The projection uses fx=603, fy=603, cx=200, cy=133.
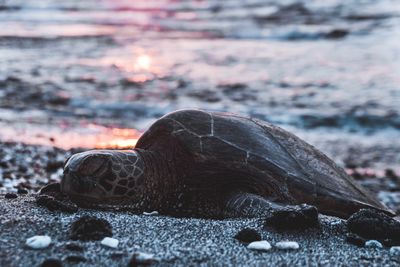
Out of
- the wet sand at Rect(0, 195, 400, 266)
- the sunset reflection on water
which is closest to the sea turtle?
the wet sand at Rect(0, 195, 400, 266)

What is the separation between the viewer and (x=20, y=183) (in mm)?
4777

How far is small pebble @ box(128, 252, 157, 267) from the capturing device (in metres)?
2.19

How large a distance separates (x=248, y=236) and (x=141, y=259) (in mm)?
574

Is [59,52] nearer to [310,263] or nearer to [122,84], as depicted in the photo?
[122,84]

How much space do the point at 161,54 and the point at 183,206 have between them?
33.5 feet

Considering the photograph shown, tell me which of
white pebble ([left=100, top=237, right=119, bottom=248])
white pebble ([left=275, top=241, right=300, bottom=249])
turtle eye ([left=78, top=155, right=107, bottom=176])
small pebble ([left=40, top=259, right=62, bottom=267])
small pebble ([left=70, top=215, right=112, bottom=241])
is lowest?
white pebble ([left=275, top=241, right=300, bottom=249])

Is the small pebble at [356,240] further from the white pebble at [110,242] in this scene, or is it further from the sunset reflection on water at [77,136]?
the sunset reflection on water at [77,136]

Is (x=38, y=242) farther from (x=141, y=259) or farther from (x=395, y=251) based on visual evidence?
(x=395, y=251)

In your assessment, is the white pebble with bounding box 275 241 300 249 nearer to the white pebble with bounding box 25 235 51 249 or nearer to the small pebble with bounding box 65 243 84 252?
the small pebble with bounding box 65 243 84 252

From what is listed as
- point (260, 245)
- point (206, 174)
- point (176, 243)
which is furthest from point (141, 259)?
point (206, 174)

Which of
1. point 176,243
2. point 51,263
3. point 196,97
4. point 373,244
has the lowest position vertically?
point 196,97

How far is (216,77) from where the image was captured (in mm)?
10531

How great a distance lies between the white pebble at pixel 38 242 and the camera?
227 centimetres

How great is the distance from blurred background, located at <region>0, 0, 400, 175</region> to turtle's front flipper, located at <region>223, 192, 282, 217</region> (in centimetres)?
307
